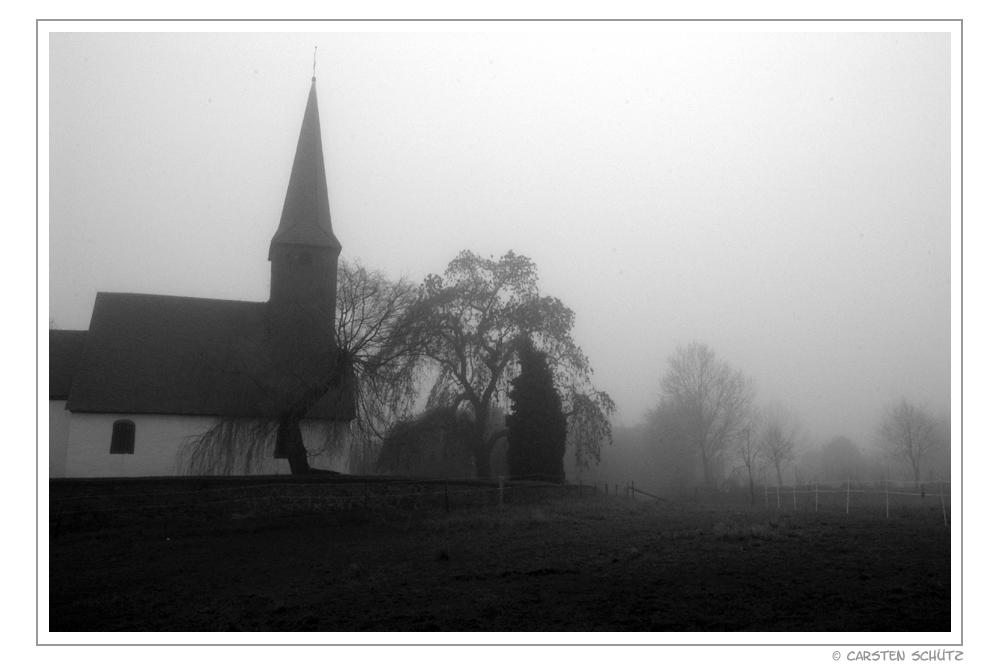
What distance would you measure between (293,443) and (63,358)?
1190 cm

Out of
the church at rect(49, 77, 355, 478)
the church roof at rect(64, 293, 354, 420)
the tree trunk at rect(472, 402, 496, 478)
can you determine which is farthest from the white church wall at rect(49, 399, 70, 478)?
the tree trunk at rect(472, 402, 496, 478)

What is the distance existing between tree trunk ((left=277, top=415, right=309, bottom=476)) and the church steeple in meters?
6.71

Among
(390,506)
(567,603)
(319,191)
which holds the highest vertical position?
(319,191)

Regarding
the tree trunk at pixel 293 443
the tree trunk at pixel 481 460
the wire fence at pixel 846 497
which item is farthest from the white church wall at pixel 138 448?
the wire fence at pixel 846 497

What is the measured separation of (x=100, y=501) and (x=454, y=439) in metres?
14.4

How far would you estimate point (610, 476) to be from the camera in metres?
41.7

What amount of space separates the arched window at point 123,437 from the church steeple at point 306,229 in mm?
6311

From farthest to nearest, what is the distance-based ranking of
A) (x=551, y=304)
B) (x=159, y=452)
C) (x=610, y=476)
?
(x=610, y=476)
(x=551, y=304)
(x=159, y=452)

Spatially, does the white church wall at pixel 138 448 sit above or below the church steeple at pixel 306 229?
below

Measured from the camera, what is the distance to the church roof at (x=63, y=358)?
1045 inches

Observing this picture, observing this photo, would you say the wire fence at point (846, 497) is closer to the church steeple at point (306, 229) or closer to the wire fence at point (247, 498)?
the wire fence at point (247, 498)

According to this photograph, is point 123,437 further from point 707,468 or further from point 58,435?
point 707,468
